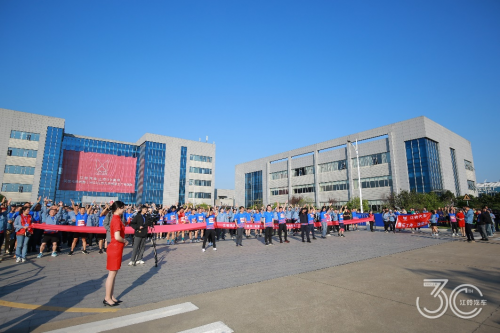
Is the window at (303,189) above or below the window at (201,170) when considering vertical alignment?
below

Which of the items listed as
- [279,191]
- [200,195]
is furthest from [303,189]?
[200,195]

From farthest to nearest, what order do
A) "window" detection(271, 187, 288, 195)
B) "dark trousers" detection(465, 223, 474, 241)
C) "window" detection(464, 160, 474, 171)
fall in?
"window" detection(271, 187, 288, 195)
"window" detection(464, 160, 474, 171)
"dark trousers" detection(465, 223, 474, 241)

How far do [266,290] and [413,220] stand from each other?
19660mm

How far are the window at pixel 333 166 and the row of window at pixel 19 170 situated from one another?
226 ft

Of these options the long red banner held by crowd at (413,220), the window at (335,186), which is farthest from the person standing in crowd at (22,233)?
the window at (335,186)

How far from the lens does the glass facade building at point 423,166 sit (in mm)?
47912

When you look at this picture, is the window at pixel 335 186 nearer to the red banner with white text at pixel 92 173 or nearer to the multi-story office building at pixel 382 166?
the multi-story office building at pixel 382 166

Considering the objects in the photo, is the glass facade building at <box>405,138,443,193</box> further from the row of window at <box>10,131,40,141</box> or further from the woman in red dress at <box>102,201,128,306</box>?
the row of window at <box>10,131,40,141</box>

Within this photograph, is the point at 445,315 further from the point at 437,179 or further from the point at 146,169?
the point at 146,169

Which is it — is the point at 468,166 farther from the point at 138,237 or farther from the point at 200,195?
the point at 138,237

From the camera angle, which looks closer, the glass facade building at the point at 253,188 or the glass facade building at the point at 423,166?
the glass facade building at the point at 423,166

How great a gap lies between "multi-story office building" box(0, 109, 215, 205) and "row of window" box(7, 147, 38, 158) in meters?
0.16

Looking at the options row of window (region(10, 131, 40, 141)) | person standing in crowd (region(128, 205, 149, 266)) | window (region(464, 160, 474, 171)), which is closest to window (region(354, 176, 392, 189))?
window (region(464, 160, 474, 171))

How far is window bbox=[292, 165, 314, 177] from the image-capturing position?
68.1 metres
